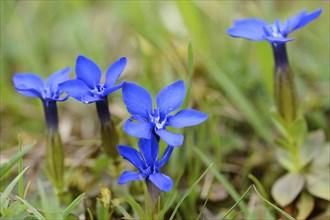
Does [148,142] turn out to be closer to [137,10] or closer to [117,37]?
[137,10]

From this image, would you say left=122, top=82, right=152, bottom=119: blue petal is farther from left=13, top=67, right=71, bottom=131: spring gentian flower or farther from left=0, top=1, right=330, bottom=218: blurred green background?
left=0, top=1, right=330, bottom=218: blurred green background

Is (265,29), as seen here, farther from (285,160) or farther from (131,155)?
(131,155)

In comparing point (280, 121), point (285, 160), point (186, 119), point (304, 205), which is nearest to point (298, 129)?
point (280, 121)

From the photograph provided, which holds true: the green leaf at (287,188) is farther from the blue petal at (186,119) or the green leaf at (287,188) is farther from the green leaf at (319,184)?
the blue petal at (186,119)

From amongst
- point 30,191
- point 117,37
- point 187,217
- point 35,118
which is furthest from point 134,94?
point 117,37

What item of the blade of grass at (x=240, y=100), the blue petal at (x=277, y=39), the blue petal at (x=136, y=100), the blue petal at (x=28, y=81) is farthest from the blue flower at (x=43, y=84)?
the blade of grass at (x=240, y=100)

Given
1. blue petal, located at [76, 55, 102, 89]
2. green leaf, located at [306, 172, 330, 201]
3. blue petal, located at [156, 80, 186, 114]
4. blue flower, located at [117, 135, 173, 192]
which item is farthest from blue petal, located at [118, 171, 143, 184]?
green leaf, located at [306, 172, 330, 201]

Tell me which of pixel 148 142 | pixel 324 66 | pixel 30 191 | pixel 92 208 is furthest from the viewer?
pixel 324 66
